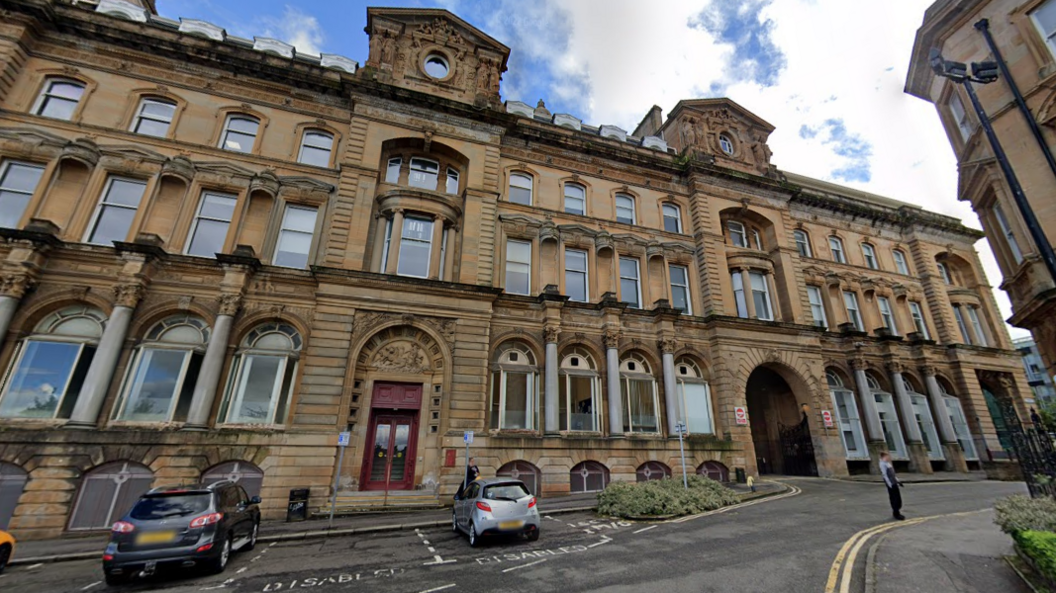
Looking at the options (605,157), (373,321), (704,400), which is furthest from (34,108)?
(704,400)

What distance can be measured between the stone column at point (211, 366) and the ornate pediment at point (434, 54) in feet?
42.2

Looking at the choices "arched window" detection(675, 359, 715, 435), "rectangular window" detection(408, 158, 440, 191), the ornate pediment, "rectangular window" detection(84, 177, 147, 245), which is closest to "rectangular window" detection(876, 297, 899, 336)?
"arched window" detection(675, 359, 715, 435)

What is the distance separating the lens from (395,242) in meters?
18.8

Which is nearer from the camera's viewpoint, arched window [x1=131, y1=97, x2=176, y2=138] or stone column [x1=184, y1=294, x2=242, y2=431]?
stone column [x1=184, y1=294, x2=242, y2=431]

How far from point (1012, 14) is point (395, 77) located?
22334 millimetres

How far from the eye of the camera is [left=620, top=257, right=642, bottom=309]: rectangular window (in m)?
22.9

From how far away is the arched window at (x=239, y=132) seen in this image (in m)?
19.0

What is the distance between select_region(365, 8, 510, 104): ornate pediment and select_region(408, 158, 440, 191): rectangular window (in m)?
3.73

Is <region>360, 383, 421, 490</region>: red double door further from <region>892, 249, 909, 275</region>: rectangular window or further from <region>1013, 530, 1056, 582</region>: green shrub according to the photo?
<region>892, 249, 909, 275</region>: rectangular window

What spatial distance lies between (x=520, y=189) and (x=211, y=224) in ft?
46.1

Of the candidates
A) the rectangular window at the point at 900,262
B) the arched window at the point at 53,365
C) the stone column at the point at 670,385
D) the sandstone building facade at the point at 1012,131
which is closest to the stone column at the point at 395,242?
the arched window at the point at 53,365

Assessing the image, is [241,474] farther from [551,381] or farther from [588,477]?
[588,477]

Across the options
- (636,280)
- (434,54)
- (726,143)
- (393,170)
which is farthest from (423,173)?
(726,143)

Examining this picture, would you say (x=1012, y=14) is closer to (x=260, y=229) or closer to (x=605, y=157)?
(x=605, y=157)
